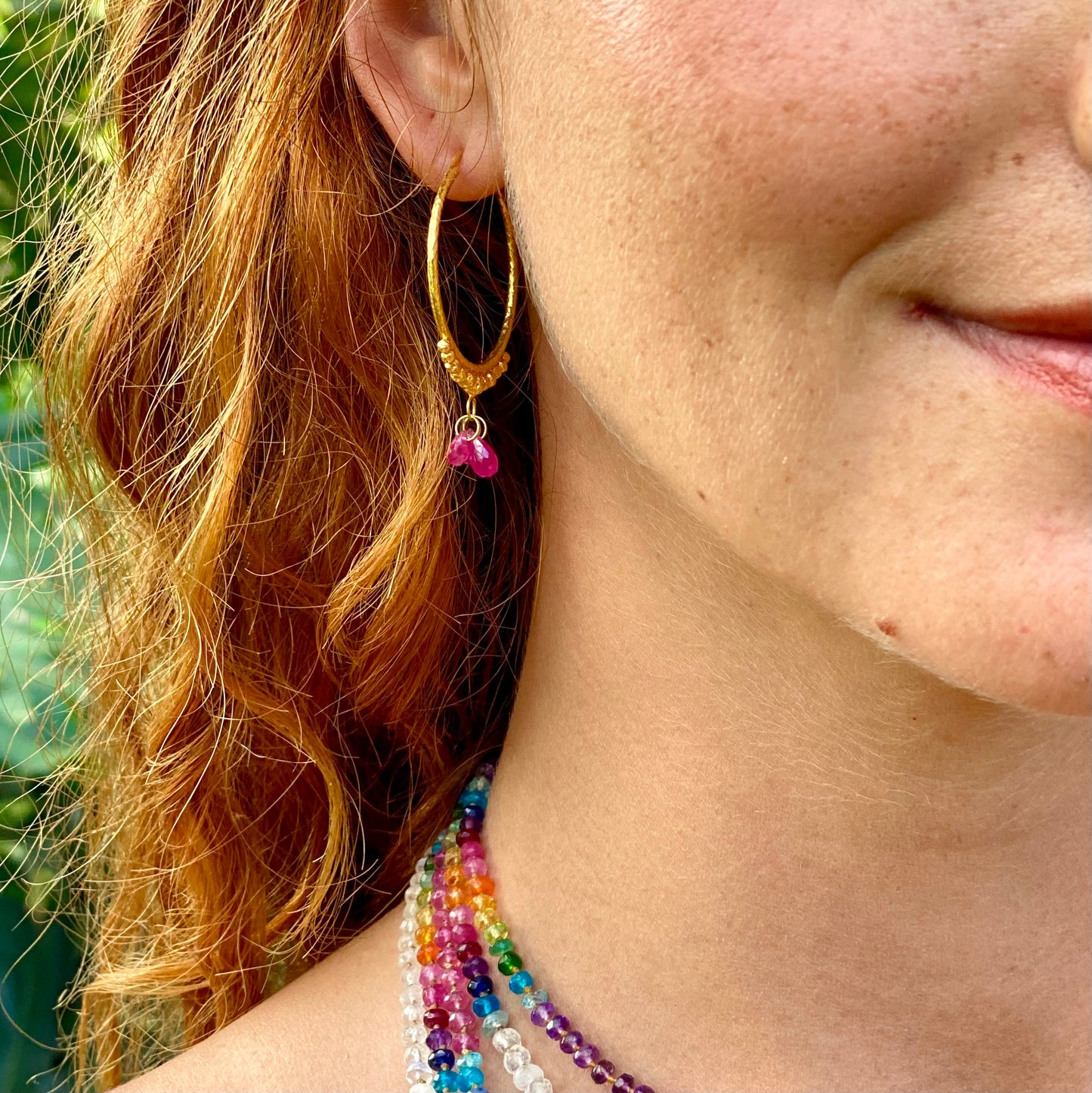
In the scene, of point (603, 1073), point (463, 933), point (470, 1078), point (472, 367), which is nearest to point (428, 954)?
point (463, 933)

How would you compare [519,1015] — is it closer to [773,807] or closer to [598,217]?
[773,807]

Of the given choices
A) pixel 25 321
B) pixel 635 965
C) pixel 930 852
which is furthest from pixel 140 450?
pixel 930 852

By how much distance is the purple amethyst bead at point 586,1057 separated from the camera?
1381 millimetres

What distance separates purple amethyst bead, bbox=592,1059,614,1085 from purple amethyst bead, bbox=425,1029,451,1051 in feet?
0.60

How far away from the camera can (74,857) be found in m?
2.18

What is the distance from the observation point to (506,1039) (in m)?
1.44

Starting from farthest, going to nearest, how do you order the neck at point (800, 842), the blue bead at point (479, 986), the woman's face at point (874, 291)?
1. the blue bead at point (479, 986)
2. the neck at point (800, 842)
3. the woman's face at point (874, 291)

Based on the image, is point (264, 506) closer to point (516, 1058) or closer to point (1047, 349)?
point (516, 1058)

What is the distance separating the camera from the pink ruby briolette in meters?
1.45

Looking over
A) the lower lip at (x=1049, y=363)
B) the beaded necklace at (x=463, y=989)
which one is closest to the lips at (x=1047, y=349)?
the lower lip at (x=1049, y=363)

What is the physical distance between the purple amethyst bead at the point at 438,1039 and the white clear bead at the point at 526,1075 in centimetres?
9

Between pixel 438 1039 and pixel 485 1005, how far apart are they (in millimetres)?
66

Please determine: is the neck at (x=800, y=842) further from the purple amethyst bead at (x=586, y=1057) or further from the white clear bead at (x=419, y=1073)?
the white clear bead at (x=419, y=1073)

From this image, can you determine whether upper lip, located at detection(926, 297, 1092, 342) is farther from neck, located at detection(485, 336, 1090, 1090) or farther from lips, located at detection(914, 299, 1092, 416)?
neck, located at detection(485, 336, 1090, 1090)
